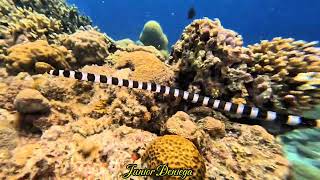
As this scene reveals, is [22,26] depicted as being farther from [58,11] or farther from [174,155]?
[174,155]

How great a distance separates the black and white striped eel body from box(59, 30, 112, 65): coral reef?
1.16 meters

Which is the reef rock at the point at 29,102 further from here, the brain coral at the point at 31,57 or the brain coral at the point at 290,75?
the brain coral at the point at 290,75

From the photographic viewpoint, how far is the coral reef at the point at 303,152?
289cm

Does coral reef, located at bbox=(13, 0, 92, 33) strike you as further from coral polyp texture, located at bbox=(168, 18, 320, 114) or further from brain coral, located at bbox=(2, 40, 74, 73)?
coral polyp texture, located at bbox=(168, 18, 320, 114)

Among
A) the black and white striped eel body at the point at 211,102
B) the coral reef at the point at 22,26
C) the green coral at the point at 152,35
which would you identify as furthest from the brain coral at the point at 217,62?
the green coral at the point at 152,35

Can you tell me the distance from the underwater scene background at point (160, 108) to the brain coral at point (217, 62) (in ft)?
0.05

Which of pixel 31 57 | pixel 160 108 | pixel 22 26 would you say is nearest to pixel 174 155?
pixel 160 108

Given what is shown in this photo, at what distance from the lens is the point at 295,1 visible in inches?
2354

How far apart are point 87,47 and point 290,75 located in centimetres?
362

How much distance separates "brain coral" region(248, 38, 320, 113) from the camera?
4430 millimetres

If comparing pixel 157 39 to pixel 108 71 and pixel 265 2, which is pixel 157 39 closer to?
pixel 108 71

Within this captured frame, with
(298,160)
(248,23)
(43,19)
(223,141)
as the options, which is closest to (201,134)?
(223,141)

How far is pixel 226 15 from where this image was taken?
80750mm

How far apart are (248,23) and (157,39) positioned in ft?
227
